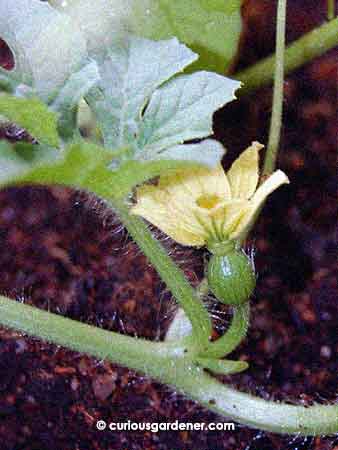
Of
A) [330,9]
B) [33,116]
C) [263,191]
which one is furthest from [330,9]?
[33,116]

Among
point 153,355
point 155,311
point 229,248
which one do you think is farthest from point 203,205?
point 155,311

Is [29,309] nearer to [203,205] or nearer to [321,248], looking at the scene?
[203,205]

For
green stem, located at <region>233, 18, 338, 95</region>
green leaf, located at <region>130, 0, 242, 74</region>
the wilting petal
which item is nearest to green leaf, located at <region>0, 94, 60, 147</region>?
the wilting petal

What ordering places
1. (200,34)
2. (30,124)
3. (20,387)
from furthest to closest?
(20,387), (200,34), (30,124)

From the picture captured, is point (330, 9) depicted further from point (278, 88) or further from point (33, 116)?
point (33, 116)

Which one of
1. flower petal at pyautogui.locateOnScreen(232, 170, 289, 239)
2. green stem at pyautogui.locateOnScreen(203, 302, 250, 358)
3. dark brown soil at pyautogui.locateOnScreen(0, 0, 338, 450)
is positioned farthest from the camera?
dark brown soil at pyautogui.locateOnScreen(0, 0, 338, 450)

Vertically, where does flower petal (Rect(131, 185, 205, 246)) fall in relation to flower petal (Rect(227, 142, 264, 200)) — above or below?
below

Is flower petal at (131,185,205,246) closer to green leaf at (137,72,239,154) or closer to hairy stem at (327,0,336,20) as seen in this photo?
green leaf at (137,72,239,154)
